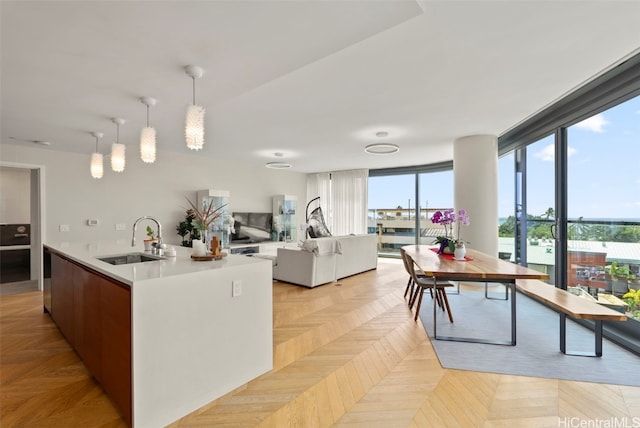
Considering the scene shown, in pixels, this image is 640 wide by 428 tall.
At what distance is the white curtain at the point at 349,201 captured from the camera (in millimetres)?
8016

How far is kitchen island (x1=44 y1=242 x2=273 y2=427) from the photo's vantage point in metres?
1.57

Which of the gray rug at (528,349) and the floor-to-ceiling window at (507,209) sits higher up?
the floor-to-ceiling window at (507,209)

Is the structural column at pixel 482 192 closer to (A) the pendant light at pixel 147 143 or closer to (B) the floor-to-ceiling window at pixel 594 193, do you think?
(B) the floor-to-ceiling window at pixel 594 193

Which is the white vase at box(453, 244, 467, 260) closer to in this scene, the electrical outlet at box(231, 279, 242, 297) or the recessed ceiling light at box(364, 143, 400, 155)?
the recessed ceiling light at box(364, 143, 400, 155)

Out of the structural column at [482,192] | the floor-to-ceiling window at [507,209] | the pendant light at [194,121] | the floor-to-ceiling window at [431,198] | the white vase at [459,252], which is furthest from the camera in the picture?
the floor-to-ceiling window at [431,198]

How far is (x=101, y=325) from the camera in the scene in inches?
73.9

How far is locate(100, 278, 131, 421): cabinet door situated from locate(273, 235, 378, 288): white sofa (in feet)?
10.1

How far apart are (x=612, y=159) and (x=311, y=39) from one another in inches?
127

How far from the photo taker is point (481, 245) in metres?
4.61

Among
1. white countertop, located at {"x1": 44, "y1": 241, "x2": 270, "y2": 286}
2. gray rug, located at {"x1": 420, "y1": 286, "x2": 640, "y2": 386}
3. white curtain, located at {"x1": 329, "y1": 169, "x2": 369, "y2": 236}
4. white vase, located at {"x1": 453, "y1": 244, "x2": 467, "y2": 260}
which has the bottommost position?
gray rug, located at {"x1": 420, "y1": 286, "x2": 640, "y2": 386}

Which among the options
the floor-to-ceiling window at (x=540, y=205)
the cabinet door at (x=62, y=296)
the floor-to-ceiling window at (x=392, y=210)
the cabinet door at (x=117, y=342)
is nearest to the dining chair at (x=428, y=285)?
the floor-to-ceiling window at (x=540, y=205)

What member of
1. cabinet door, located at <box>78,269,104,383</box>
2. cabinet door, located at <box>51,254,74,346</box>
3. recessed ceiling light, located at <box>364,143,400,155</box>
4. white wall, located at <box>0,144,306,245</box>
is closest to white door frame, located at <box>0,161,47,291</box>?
white wall, located at <box>0,144,306,245</box>

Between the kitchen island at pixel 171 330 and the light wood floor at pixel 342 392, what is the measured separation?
156 millimetres
